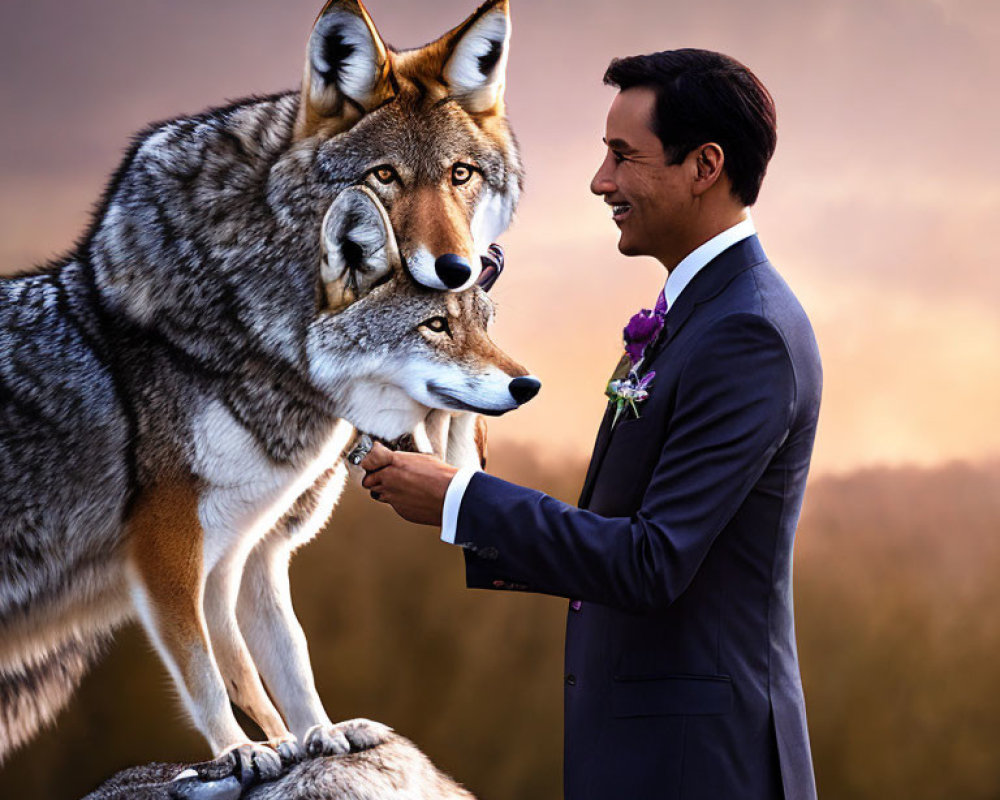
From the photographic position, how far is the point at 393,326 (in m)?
2.35

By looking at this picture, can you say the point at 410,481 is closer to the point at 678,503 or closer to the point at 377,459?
the point at 377,459

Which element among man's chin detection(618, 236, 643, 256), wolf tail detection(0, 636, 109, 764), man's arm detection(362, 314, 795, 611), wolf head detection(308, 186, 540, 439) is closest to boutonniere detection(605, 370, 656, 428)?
man's arm detection(362, 314, 795, 611)

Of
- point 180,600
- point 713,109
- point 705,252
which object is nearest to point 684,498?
point 705,252

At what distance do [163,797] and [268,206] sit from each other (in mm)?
1485

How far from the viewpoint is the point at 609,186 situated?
1.99 metres

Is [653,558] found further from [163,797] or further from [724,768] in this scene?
[163,797]

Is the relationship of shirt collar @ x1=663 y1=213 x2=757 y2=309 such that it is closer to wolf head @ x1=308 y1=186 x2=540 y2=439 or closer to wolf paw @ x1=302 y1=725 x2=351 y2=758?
wolf head @ x1=308 y1=186 x2=540 y2=439

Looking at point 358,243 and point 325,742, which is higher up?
point 358,243

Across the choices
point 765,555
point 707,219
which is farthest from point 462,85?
point 765,555

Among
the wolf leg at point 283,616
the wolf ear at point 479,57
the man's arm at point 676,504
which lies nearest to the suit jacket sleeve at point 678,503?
the man's arm at point 676,504

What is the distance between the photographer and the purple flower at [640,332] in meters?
1.95

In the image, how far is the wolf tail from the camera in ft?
9.55

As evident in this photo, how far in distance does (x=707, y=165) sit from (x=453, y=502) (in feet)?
2.60

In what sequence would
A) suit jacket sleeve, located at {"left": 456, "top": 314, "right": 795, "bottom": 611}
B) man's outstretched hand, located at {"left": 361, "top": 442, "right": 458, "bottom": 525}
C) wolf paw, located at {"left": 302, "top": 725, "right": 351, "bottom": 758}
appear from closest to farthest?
suit jacket sleeve, located at {"left": 456, "top": 314, "right": 795, "bottom": 611}
man's outstretched hand, located at {"left": 361, "top": 442, "right": 458, "bottom": 525}
wolf paw, located at {"left": 302, "top": 725, "right": 351, "bottom": 758}
